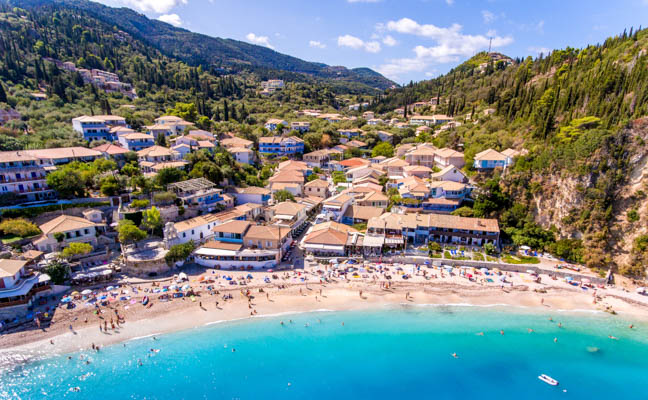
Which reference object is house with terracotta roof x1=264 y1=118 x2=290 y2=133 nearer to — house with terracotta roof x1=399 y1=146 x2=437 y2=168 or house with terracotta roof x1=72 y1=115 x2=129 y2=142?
house with terracotta roof x1=72 y1=115 x2=129 y2=142

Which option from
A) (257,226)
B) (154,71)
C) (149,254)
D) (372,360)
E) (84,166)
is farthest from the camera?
(154,71)

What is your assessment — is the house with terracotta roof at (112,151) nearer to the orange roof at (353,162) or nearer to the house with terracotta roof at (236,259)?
the house with terracotta roof at (236,259)

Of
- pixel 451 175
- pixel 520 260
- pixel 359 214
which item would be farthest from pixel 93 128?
pixel 520 260

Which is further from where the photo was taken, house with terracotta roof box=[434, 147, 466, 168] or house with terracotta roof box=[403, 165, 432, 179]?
house with terracotta roof box=[434, 147, 466, 168]

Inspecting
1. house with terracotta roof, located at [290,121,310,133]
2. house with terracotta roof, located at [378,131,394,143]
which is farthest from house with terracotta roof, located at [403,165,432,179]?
house with terracotta roof, located at [290,121,310,133]

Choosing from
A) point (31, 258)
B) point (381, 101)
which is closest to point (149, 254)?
point (31, 258)

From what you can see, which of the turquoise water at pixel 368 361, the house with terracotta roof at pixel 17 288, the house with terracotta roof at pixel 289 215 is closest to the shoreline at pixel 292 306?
the turquoise water at pixel 368 361

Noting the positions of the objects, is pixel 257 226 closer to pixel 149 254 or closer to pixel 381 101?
pixel 149 254

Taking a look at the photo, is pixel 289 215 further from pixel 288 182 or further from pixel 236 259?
pixel 288 182
